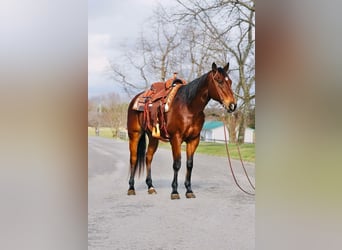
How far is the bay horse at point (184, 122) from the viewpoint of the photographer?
108 centimetres

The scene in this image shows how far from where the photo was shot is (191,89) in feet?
3.60

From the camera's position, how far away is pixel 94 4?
1.04 meters

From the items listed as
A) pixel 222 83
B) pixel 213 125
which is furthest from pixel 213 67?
pixel 213 125

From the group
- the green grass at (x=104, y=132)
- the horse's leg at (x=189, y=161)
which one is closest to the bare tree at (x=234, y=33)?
the horse's leg at (x=189, y=161)

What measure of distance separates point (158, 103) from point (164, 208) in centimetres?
28

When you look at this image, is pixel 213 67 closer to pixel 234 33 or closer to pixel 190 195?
pixel 234 33

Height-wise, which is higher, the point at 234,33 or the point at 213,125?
the point at 234,33

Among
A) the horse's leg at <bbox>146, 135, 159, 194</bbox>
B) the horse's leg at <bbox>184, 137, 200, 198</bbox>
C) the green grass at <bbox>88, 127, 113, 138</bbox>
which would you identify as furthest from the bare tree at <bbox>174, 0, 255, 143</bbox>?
the green grass at <bbox>88, 127, 113, 138</bbox>

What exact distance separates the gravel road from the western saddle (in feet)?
0.22

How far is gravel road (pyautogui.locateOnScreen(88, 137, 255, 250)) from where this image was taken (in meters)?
1.04
